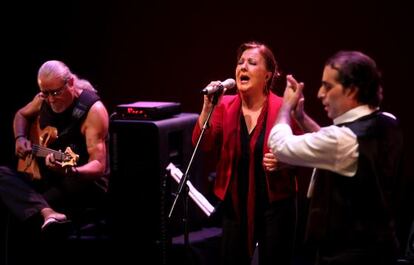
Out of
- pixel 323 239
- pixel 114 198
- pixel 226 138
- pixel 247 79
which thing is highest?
pixel 247 79

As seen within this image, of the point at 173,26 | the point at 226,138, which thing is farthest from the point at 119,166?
the point at 173,26

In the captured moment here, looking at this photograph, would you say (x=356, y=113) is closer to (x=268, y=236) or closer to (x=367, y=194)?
(x=367, y=194)

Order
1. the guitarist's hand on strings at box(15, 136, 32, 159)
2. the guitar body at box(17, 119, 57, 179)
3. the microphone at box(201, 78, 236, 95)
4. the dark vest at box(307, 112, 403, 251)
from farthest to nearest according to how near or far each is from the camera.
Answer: the guitarist's hand on strings at box(15, 136, 32, 159), the guitar body at box(17, 119, 57, 179), the microphone at box(201, 78, 236, 95), the dark vest at box(307, 112, 403, 251)

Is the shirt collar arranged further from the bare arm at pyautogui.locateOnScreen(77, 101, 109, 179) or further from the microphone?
the bare arm at pyautogui.locateOnScreen(77, 101, 109, 179)

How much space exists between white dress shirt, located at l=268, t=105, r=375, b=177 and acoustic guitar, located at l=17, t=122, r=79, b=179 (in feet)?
6.78

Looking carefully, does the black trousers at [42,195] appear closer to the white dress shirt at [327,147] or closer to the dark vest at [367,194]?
the white dress shirt at [327,147]

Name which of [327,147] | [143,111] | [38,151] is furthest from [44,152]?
[327,147]

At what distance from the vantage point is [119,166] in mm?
4688

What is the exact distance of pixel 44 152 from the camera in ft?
15.9

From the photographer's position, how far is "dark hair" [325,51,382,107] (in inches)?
114

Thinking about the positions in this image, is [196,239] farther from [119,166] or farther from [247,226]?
[247,226]

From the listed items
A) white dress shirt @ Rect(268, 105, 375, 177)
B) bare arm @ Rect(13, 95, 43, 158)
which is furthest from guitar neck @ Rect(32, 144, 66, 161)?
white dress shirt @ Rect(268, 105, 375, 177)

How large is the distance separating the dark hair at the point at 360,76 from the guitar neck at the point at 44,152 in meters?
2.37

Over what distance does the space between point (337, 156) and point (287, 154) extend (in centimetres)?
24
